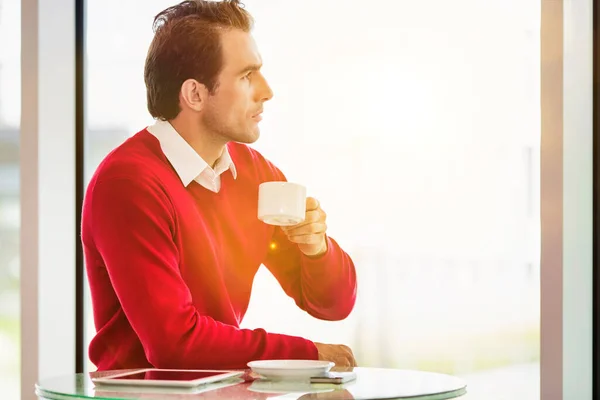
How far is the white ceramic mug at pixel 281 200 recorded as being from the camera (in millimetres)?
2635

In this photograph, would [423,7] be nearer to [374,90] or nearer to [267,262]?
[374,90]

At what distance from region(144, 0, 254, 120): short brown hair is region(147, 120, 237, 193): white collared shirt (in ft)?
0.23

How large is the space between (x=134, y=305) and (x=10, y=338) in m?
1.07

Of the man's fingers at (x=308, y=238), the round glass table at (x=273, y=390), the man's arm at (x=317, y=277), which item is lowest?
the round glass table at (x=273, y=390)

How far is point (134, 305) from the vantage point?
2.68 metres

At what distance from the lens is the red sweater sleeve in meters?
2.62

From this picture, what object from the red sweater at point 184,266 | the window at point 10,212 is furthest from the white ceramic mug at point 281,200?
the window at point 10,212

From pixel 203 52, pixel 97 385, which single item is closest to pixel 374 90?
pixel 203 52

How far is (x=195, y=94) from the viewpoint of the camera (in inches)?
115

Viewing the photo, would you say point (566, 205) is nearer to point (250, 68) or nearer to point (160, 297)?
point (250, 68)

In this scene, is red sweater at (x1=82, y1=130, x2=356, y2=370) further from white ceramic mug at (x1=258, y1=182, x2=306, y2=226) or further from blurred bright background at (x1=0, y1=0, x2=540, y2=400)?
white ceramic mug at (x1=258, y1=182, x2=306, y2=226)

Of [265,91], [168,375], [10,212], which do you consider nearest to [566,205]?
[265,91]

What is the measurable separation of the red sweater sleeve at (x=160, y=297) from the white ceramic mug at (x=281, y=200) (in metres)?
0.31

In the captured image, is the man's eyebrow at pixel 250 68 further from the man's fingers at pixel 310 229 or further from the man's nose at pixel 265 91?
the man's fingers at pixel 310 229
